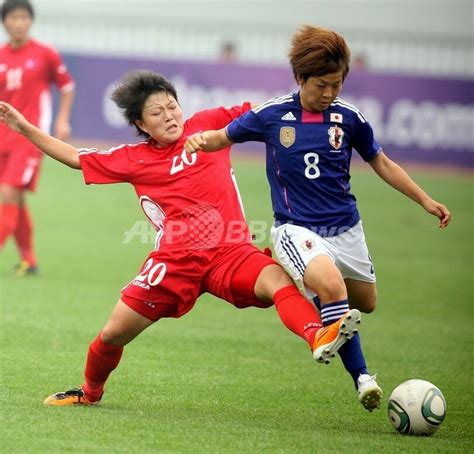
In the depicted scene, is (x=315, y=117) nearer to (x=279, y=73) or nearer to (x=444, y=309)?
(x=444, y=309)

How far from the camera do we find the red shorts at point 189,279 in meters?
6.06

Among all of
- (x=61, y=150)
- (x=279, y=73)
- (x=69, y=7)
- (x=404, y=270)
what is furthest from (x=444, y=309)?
(x=69, y=7)

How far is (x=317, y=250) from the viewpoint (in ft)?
19.5

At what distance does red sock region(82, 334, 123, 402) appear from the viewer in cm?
616

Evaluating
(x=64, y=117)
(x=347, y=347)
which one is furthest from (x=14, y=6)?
(x=347, y=347)

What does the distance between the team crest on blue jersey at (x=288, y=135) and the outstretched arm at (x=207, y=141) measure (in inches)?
11.3

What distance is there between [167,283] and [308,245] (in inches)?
30.5

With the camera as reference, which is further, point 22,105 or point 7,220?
point 22,105

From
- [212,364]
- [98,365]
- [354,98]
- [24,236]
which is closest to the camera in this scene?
[98,365]

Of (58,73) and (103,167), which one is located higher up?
(103,167)

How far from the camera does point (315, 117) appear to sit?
6.15 metres

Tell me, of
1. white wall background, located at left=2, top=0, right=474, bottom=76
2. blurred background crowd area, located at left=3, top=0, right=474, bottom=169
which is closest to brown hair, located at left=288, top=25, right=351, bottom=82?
blurred background crowd area, located at left=3, top=0, right=474, bottom=169

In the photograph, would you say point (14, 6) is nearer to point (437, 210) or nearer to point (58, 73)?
point (58, 73)

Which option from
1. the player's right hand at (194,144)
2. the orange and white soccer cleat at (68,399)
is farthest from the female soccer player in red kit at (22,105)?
the player's right hand at (194,144)
